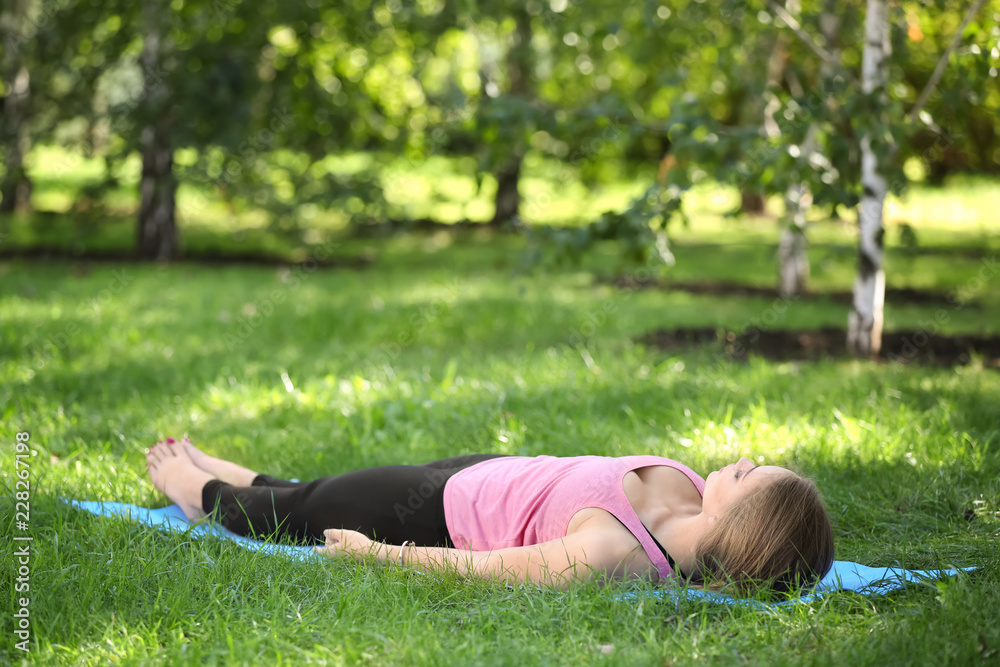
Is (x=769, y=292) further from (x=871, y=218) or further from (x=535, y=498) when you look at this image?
(x=535, y=498)

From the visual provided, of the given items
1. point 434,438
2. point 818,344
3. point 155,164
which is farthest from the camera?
point 155,164

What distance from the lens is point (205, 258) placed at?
9.73 m

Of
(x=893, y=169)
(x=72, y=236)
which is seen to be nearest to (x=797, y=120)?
(x=893, y=169)

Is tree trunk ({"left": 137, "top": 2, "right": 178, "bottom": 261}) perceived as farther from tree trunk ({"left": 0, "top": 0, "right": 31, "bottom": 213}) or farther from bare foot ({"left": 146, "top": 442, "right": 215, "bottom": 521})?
bare foot ({"left": 146, "top": 442, "right": 215, "bottom": 521})

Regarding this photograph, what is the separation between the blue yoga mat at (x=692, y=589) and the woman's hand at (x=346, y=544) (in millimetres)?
34

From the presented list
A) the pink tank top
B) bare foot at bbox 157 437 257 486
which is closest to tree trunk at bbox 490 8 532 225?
bare foot at bbox 157 437 257 486

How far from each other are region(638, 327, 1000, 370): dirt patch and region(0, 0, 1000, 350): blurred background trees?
0.36 meters

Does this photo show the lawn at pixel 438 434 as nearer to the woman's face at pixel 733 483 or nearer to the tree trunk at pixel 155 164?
the woman's face at pixel 733 483

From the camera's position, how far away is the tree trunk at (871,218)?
4863mm

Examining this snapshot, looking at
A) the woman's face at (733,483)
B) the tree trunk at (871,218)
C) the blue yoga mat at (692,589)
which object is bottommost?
the blue yoga mat at (692,589)

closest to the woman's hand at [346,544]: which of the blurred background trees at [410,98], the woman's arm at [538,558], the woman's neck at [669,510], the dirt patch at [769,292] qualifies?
the woman's arm at [538,558]

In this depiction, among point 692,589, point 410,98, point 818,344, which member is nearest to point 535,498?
point 692,589

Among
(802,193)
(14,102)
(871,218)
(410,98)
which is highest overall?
(410,98)

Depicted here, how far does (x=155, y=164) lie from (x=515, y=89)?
197 inches
